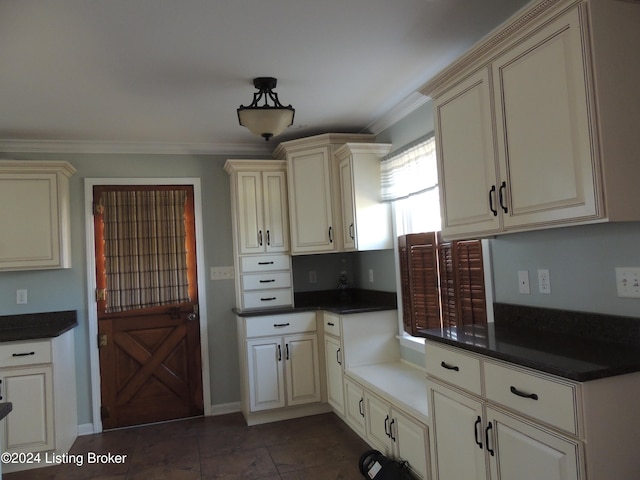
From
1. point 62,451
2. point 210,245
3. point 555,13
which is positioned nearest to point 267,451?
point 62,451

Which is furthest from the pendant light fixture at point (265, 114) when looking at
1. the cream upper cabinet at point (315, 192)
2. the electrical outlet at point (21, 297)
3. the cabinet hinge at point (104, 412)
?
the cabinet hinge at point (104, 412)

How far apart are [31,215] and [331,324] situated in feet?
8.02

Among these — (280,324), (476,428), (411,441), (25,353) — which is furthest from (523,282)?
(25,353)

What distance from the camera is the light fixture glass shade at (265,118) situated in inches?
106

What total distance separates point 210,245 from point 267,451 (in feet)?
5.93

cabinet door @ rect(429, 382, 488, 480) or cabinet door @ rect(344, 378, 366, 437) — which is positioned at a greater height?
cabinet door @ rect(429, 382, 488, 480)

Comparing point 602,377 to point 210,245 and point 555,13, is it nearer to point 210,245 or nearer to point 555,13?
point 555,13

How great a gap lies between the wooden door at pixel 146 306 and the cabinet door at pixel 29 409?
66 cm

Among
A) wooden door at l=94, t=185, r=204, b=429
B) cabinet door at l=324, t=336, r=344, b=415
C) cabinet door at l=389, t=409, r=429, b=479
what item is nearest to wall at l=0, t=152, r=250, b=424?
wooden door at l=94, t=185, r=204, b=429

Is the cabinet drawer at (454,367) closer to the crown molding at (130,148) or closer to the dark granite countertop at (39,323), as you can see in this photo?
the dark granite countertop at (39,323)

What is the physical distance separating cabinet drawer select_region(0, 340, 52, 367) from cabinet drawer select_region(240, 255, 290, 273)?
5.05ft

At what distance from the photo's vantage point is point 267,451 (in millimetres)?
3320

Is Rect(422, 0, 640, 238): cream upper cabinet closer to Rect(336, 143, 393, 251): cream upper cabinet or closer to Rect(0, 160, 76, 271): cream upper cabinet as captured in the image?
Rect(336, 143, 393, 251): cream upper cabinet

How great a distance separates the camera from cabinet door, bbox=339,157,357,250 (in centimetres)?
362
